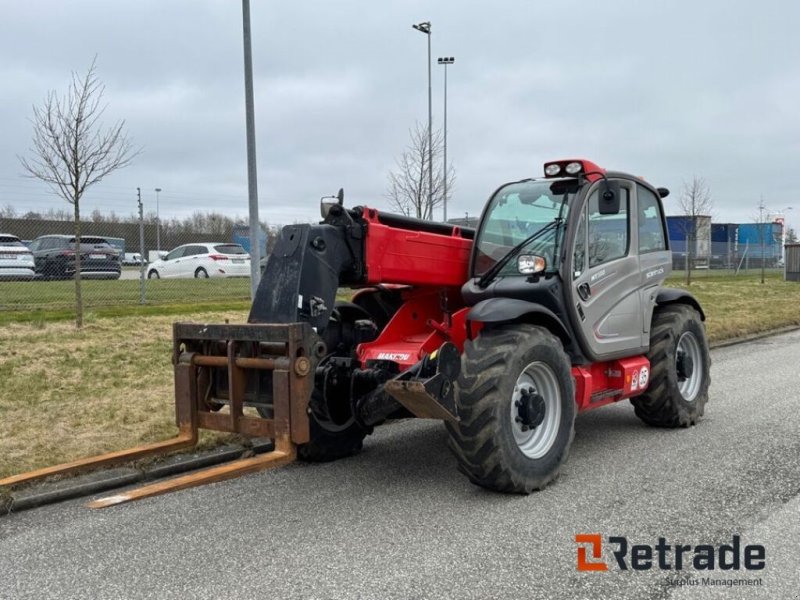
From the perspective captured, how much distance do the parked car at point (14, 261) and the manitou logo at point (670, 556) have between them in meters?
17.5

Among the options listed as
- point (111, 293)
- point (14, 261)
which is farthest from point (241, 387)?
point (14, 261)

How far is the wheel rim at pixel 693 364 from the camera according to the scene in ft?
24.7

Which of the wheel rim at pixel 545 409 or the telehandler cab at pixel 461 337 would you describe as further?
the wheel rim at pixel 545 409

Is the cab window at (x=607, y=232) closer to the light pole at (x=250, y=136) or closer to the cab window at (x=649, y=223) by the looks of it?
the cab window at (x=649, y=223)

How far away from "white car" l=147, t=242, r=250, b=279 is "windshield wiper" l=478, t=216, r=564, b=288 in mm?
20122

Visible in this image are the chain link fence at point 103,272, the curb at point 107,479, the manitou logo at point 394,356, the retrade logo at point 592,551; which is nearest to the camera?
the retrade logo at point 592,551

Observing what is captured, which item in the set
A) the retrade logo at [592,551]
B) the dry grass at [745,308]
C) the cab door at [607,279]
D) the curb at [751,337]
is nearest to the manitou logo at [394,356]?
the cab door at [607,279]

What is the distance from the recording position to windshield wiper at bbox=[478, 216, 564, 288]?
6031 mm

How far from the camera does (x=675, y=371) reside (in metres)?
7.14

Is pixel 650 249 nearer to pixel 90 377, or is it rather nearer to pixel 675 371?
pixel 675 371

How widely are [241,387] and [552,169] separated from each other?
3.15 meters

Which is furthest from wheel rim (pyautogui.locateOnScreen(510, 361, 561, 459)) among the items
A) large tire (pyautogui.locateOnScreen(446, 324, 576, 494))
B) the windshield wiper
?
the windshield wiper

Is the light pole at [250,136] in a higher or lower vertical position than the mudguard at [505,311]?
higher

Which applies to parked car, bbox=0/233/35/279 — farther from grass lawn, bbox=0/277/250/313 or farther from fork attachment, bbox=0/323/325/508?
fork attachment, bbox=0/323/325/508
